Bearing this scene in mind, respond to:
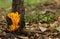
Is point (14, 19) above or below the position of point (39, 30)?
above

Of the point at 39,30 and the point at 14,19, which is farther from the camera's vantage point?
the point at 39,30

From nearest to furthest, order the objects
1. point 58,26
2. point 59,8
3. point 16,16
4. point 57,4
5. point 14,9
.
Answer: point 16,16 → point 14,9 → point 58,26 → point 59,8 → point 57,4

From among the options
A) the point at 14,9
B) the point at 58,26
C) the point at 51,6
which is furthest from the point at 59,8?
the point at 14,9

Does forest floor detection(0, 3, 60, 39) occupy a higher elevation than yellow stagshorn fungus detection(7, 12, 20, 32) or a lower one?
lower

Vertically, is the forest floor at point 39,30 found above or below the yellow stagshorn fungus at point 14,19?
below

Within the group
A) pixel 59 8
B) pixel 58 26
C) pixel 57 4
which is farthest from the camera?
pixel 57 4

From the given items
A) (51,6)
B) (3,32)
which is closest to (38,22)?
(3,32)

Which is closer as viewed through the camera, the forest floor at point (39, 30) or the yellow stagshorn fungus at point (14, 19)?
the yellow stagshorn fungus at point (14, 19)

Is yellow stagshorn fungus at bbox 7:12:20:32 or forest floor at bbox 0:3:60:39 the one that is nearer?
yellow stagshorn fungus at bbox 7:12:20:32

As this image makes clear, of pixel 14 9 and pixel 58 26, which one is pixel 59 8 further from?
pixel 14 9

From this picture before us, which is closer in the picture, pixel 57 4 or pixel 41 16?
pixel 41 16

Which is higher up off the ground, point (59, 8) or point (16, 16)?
point (16, 16)
